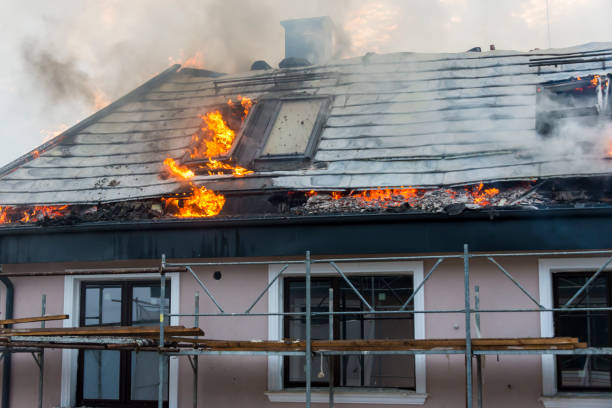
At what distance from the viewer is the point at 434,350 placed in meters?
7.06

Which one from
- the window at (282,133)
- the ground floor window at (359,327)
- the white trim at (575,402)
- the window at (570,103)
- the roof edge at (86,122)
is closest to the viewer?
the white trim at (575,402)

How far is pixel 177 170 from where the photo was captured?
9.96 meters

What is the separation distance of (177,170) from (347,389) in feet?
12.8

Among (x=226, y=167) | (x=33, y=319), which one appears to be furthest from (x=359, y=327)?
(x=33, y=319)

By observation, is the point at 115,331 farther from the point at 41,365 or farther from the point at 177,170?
the point at 177,170

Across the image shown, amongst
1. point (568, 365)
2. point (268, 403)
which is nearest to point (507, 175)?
point (568, 365)

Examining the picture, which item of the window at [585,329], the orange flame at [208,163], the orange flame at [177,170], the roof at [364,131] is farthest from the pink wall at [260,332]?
the orange flame at [177,170]

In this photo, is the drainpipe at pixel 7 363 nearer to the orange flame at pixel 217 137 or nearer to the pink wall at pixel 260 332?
the pink wall at pixel 260 332

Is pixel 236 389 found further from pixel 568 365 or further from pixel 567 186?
pixel 567 186

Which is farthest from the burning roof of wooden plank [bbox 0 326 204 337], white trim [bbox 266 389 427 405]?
white trim [bbox 266 389 427 405]

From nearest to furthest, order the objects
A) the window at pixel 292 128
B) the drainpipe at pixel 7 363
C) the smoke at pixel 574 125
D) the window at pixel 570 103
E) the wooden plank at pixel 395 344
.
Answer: the wooden plank at pixel 395 344 → the smoke at pixel 574 125 → the window at pixel 570 103 → the drainpipe at pixel 7 363 → the window at pixel 292 128

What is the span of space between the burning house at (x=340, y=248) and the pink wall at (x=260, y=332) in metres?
0.02

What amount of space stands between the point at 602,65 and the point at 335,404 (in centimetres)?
618

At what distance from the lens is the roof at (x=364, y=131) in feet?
29.2
